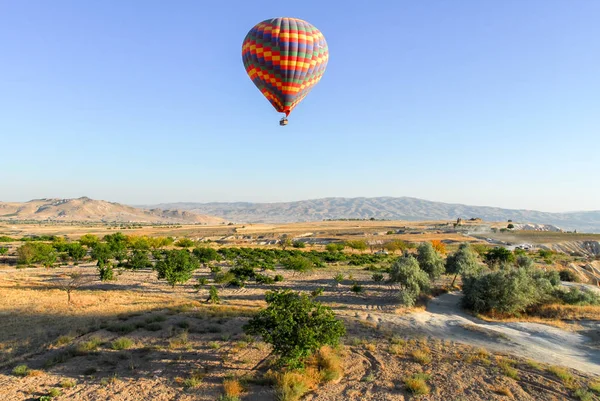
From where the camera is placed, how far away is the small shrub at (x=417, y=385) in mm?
12500

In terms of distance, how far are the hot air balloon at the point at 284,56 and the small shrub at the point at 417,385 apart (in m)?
25.1

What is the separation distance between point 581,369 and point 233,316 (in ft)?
58.7

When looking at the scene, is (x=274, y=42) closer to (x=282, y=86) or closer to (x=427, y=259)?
(x=282, y=86)

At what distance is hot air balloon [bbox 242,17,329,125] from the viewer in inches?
1159

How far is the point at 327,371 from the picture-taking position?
13.8 metres

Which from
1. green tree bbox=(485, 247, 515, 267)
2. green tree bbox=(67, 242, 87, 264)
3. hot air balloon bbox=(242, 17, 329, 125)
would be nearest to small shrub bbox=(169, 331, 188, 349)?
hot air balloon bbox=(242, 17, 329, 125)

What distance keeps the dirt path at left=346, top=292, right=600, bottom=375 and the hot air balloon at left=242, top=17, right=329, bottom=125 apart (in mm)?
20238

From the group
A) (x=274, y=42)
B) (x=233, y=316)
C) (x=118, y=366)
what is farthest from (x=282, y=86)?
(x=118, y=366)

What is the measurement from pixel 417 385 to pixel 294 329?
4.86 metres

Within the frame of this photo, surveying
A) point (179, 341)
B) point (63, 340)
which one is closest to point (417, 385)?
point (179, 341)

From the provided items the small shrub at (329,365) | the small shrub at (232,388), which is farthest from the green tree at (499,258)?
the small shrub at (232,388)

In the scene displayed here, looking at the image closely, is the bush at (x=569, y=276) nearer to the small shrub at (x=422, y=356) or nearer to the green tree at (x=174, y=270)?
the small shrub at (x=422, y=356)

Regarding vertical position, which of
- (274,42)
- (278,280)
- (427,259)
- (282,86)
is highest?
(274,42)

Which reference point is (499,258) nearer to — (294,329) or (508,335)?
(508,335)
